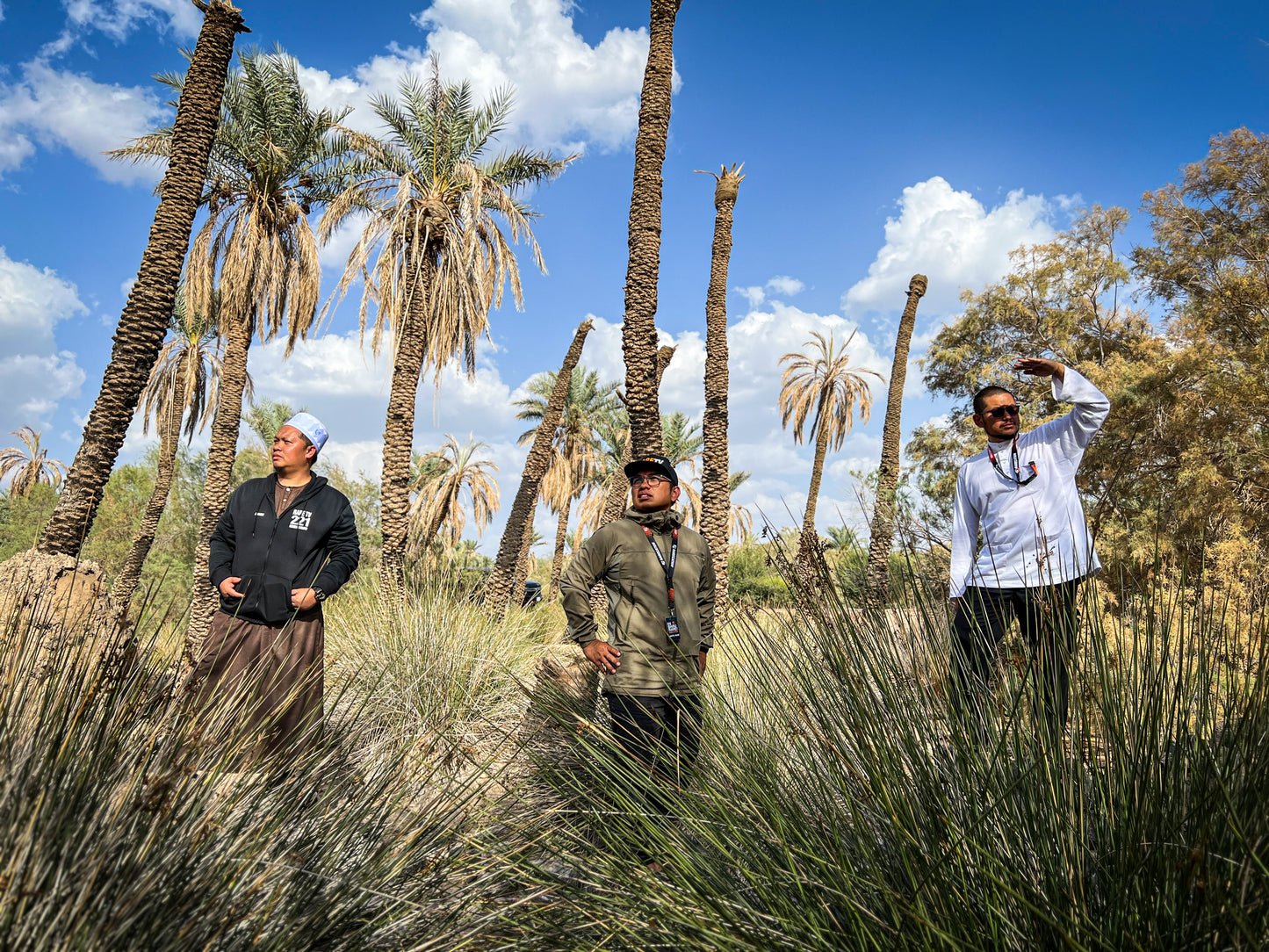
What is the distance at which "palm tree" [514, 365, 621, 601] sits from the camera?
3350cm

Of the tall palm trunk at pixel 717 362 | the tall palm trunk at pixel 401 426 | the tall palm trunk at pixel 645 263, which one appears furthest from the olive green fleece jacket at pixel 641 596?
the tall palm trunk at pixel 717 362

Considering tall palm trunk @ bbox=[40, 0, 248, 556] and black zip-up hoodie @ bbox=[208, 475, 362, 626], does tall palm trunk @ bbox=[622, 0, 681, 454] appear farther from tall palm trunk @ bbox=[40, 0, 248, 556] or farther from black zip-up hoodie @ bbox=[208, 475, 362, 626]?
black zip-up hoodie @ bbox=[208, 475, 362, 626]

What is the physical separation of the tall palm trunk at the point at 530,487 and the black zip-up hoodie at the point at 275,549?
27.4 feet

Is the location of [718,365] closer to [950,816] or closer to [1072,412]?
[1072,412]

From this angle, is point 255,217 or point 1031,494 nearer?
point 1031,494

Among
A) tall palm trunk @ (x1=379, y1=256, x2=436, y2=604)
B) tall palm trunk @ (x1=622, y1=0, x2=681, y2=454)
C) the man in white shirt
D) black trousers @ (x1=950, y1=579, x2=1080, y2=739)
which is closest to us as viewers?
black trousers @ (x1=950, y1=579, x2=1080, y2=739)

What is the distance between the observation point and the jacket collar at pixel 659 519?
3797 mm

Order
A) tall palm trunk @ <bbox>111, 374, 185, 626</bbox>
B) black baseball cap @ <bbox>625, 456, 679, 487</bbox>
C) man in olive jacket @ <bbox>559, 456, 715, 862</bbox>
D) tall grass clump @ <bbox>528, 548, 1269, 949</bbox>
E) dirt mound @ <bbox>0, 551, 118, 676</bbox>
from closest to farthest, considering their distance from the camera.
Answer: tall grass clump @ <bbox>528, 548, 1269, 949</bbox> < dirt mound @ <bbox>0, 551, 118, 676</bbox> < man in olive jacket @ <bbox>559, 456, 715, 862</bbox> < black baseball cap @ <bbox>625, 456, 679, 487</bbox> < tall palm trunk @ <bbox>111, 374, 185, 626</bbox>

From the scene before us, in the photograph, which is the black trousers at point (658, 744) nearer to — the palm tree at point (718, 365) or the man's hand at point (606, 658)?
the man's hand at point (606, 658)

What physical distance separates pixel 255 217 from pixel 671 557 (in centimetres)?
1923

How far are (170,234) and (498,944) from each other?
1004 cm

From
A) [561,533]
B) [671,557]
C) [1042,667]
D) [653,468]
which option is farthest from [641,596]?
[561,533]

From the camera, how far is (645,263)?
10102mm

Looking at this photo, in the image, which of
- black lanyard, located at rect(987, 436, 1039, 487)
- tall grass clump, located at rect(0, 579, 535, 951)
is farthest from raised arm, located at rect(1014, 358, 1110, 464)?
tall grass clump, located at rect(0, 579, 535, 951)
